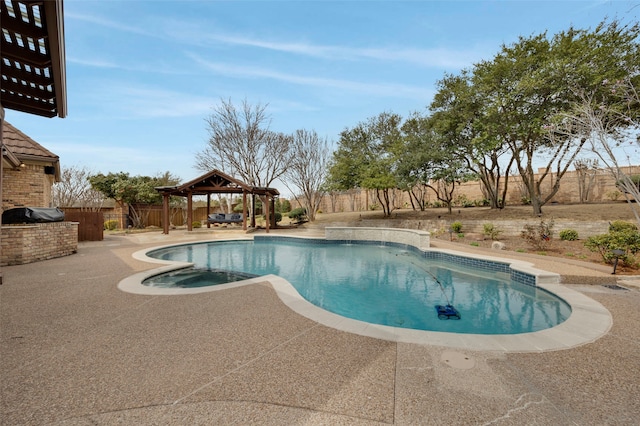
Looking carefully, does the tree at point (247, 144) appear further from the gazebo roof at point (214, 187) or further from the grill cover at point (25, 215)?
the grill cover at point (25, 215)

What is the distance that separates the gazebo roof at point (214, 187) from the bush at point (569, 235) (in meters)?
13.8

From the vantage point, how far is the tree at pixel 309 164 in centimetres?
2173

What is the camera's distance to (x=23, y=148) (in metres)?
9.90

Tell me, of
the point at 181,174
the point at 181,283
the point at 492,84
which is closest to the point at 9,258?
the point at 181,283

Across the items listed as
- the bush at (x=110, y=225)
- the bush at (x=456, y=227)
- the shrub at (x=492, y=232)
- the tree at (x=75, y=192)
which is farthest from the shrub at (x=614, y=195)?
the tree at (x=75, y=192)

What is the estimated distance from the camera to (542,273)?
5738 mm

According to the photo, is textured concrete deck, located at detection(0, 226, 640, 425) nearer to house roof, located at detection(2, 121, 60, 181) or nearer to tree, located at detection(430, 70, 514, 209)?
house roof, located at detection(2, 121, 60, 181)

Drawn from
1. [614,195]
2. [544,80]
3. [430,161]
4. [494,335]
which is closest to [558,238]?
[544,80]

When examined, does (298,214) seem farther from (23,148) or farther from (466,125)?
(23,148)

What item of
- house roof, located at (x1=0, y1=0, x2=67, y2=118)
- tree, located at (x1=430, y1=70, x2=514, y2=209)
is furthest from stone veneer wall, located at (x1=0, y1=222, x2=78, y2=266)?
tree, located at (x1=430, y1=70, x2=514, y2=209)

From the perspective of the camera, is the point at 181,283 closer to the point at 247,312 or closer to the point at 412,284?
the point at 247,312

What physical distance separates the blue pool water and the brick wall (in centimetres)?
507

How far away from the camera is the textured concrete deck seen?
1.86m

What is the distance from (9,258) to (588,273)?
13.9 m
